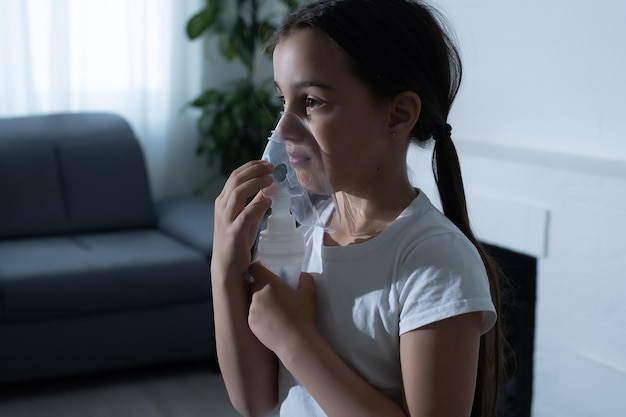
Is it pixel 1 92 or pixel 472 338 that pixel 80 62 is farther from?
pixel 472 338

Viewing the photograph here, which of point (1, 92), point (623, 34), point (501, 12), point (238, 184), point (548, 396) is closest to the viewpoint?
point (238, 184)

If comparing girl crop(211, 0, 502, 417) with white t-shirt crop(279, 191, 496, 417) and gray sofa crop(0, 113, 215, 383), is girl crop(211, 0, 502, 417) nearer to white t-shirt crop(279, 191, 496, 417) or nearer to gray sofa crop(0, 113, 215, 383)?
white t-shirt crop(279, 191, 496, 417)

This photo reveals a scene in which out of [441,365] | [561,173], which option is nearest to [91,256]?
[561,173]

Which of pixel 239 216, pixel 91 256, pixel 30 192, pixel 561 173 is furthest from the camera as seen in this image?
pixel 30 192

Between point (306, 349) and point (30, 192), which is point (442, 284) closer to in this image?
point (306, 349)

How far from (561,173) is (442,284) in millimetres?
1544

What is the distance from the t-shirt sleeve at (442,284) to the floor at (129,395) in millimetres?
2028

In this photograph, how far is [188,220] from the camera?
3570 mm

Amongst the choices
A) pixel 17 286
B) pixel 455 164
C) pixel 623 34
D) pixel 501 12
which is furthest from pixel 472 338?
pixel 17 286

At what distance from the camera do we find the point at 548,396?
2543 mm

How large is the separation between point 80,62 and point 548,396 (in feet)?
8.03

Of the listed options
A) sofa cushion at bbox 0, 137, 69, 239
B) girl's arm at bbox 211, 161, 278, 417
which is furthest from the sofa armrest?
girl's arm at bbox 211, 161, 278, 417

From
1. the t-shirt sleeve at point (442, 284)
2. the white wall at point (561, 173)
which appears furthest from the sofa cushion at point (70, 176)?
the t-shirt sleeve at point (442, 284)

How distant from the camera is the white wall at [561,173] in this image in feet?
7.58
